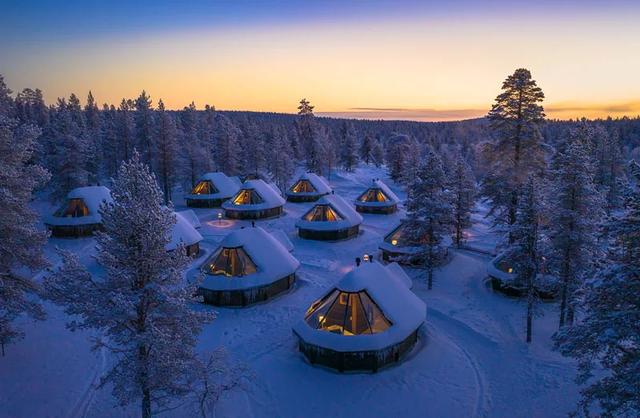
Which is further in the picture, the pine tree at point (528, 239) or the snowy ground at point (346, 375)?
the pine tree at point (528, 239)

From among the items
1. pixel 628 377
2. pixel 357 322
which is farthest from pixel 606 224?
pixel 357 322

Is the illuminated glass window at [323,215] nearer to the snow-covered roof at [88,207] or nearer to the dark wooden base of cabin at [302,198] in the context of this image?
the dark wooden base of cabin at [302,198]

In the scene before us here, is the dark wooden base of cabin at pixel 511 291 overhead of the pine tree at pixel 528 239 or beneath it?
beneath

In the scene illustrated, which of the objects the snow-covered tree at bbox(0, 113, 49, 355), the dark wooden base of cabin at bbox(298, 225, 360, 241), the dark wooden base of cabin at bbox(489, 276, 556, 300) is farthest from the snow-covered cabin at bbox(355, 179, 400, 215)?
the snow-covered tree at bbox(0, 113, 49, 355)

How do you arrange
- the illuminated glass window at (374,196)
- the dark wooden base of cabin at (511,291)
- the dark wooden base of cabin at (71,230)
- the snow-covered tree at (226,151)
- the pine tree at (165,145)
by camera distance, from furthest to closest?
the snow-covered tree at (226,151), the illuminated glass window at (374,196), the pine tree at (165,145), the dark wooden base of cabin at (71,230), the dark wooden base of cabin at (511,291)

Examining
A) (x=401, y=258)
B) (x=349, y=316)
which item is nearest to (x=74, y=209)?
(x=401, y=258)

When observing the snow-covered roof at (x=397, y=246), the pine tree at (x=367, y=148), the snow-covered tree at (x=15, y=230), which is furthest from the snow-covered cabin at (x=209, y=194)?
the pine tree at (x=367, y=148)

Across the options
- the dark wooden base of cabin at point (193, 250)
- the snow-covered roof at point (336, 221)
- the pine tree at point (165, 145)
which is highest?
the pine tree at point (165, 145)

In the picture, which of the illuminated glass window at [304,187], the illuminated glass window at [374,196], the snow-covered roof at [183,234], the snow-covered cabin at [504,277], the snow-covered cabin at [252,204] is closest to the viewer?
the snow-covered cabin at [504,277]

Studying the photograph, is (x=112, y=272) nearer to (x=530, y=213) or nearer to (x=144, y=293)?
(x=144, y=293)

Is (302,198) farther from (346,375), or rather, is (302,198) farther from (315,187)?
(346,375)
